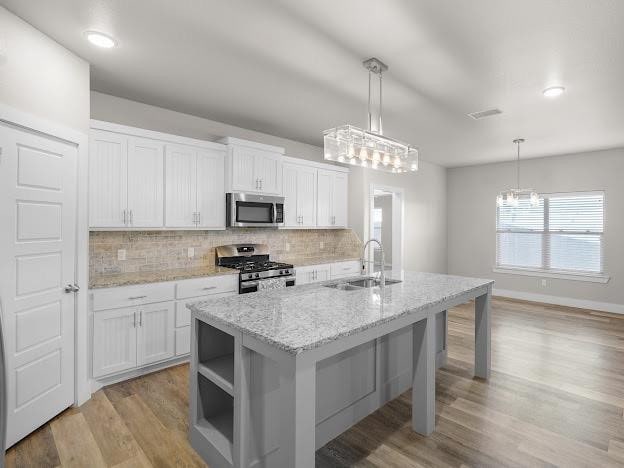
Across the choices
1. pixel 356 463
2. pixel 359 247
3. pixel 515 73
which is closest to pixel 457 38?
pixel 515 73

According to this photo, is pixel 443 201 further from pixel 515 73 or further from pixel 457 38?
pixel 457 38

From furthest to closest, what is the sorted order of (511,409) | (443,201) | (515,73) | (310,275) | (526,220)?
(443,201)
(526,220)
(310,275)
(515,73)
(511,409)

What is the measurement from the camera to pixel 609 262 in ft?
18.5

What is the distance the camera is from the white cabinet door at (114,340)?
9.32 feet

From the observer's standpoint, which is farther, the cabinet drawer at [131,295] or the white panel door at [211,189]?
the white panel door at [211,189]

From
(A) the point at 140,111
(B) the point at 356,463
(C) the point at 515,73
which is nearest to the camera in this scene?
(B) the point at 356,463

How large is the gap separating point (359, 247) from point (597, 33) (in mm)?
3801

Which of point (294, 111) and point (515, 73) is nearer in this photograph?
point (515, 73)

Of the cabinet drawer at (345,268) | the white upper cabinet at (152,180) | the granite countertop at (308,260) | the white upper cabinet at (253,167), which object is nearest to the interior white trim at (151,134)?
the white upper cabinet at (152,180)

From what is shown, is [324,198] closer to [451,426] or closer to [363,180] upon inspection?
[363,180]

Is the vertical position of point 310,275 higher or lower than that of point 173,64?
lower

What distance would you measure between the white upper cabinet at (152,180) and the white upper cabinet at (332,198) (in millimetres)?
1614

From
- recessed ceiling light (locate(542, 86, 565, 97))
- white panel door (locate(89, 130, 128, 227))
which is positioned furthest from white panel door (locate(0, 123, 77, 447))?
recessed ceiling light (locate(542, 86, 565, 97))

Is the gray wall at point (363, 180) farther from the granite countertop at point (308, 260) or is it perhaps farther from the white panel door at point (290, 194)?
the granite countertop at point (308, 260)
